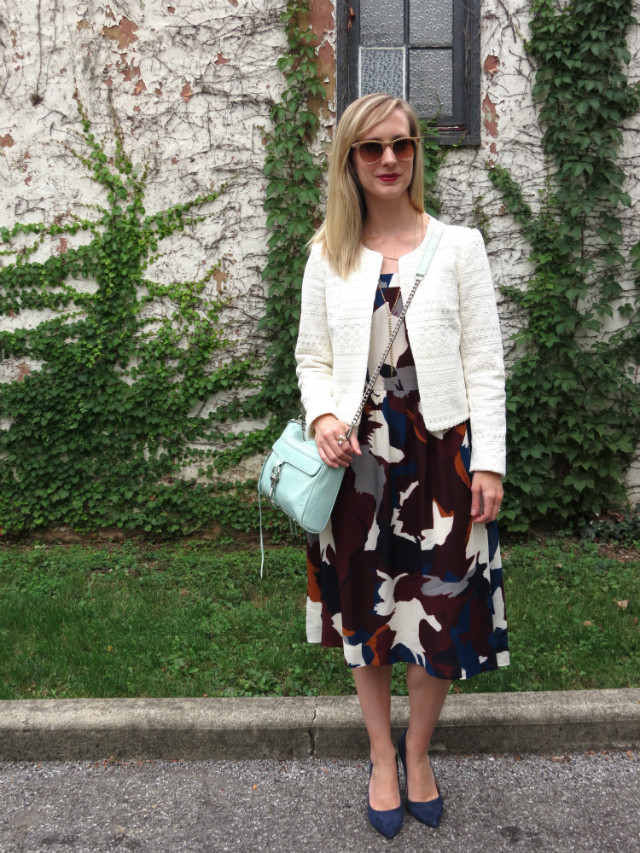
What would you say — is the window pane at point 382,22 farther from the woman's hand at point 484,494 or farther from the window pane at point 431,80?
the woman's hand at point 484,494

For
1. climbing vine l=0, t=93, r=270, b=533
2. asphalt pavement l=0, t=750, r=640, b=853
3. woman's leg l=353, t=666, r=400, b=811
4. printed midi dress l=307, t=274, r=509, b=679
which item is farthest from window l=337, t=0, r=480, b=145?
asphalt pavement l=0, t=750, r=640, b=853

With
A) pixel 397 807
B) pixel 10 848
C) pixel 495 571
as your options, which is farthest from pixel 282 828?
pixel 495 571

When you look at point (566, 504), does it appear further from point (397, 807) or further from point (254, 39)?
point (254, 39)

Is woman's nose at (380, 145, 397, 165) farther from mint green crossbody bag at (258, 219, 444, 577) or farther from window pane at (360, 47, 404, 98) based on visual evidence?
window pane at (360, 47, 404, 98)

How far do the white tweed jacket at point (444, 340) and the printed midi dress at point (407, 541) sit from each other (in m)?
0.05

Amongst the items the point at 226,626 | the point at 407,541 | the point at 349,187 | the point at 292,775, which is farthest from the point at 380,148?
the point at 226,626

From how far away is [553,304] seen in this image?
4680 millimetres

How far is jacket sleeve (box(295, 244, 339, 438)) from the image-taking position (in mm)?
2094

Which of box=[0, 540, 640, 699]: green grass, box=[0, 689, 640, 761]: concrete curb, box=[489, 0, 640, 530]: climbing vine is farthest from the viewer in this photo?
box=[489, 0, 640, 530]: climbing vine

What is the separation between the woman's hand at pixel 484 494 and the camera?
1.97 m

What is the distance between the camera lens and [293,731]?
2.55 metres

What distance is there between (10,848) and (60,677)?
0.89m

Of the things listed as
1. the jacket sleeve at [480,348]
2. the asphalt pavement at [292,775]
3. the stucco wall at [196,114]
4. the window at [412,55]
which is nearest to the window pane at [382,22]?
the window at [412,55]

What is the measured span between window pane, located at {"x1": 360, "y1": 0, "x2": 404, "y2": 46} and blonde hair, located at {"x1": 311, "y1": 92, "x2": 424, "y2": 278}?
10.7 feet
